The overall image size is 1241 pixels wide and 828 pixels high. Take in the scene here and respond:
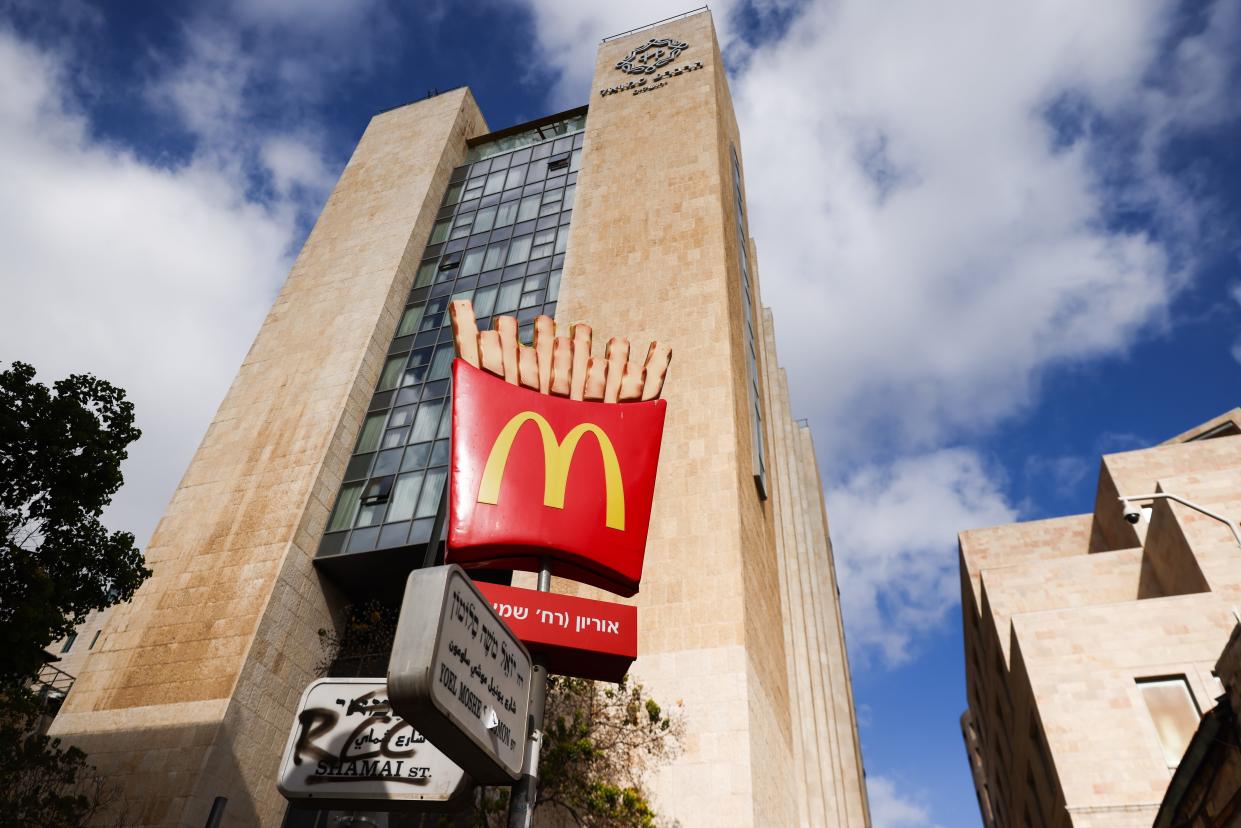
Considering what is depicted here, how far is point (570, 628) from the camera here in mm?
8719

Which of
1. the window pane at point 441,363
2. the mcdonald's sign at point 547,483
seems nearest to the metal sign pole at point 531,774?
the mcdonald's sign at point 547,483

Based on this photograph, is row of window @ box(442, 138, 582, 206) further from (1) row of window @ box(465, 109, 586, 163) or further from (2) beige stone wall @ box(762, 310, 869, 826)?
(2) beige stone wall @ box(762, 310, 869, 826)

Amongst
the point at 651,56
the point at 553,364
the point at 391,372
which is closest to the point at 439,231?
the point at 391,372

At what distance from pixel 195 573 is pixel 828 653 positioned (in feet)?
86.1

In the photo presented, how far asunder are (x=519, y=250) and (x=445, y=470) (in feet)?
39.9

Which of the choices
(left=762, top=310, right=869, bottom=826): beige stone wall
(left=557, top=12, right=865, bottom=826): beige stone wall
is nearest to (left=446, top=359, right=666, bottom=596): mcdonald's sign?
(left=557, top=12, right=865, bottom=826): beige stone wall

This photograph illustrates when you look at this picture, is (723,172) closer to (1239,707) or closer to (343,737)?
(1239,707)

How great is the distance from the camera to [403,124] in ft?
148

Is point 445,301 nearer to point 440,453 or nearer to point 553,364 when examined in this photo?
point 440,453

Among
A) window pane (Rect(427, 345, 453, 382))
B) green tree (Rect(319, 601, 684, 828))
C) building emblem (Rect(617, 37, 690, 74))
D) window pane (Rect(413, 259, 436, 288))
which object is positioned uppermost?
building emblem (Rect(617, 37, 690, 74))

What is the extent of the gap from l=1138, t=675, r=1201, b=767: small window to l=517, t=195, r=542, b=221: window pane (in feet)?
97.9

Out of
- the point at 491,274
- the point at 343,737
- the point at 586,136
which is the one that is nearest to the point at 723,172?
the point at 586,136

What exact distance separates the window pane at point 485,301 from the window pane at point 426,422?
4.87 metres

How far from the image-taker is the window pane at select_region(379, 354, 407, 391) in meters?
32.0
